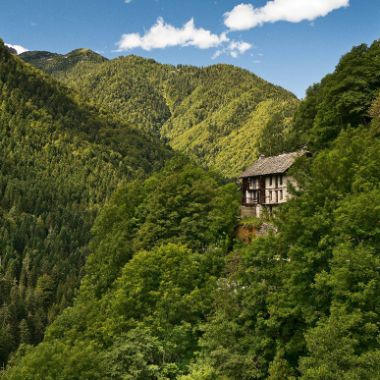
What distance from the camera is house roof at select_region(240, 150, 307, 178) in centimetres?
7106

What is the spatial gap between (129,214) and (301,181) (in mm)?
39477

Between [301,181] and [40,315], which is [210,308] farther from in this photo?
[40,315]

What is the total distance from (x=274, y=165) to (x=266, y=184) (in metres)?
3.13

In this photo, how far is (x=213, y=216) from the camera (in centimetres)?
7025

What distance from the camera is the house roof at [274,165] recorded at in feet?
233

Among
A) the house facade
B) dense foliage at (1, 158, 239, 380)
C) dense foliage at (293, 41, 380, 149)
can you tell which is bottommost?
dense foliage at (1, 158, 239, 380)

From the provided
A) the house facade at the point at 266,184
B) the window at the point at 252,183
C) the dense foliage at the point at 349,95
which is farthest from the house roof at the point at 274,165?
the dense foliage at the point at 349,95

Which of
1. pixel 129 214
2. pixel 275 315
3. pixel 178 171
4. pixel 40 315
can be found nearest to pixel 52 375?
pixel 275 315

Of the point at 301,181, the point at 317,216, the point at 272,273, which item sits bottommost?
the point at 272,273

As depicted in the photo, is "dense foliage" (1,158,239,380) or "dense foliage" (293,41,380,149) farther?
"dense foliage" (293,41,380,149)

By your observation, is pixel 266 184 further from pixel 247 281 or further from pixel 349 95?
pixel 247 281

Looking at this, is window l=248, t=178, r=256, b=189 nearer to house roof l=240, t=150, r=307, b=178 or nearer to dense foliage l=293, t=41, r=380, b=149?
house roof l=240, t=150, r=307, b=178

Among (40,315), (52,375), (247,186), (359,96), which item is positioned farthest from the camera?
(40,315)

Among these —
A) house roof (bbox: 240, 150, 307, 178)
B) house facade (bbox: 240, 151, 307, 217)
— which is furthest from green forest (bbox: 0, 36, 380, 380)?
Result: house roof (bbox: 240, 150, 307, 178)
